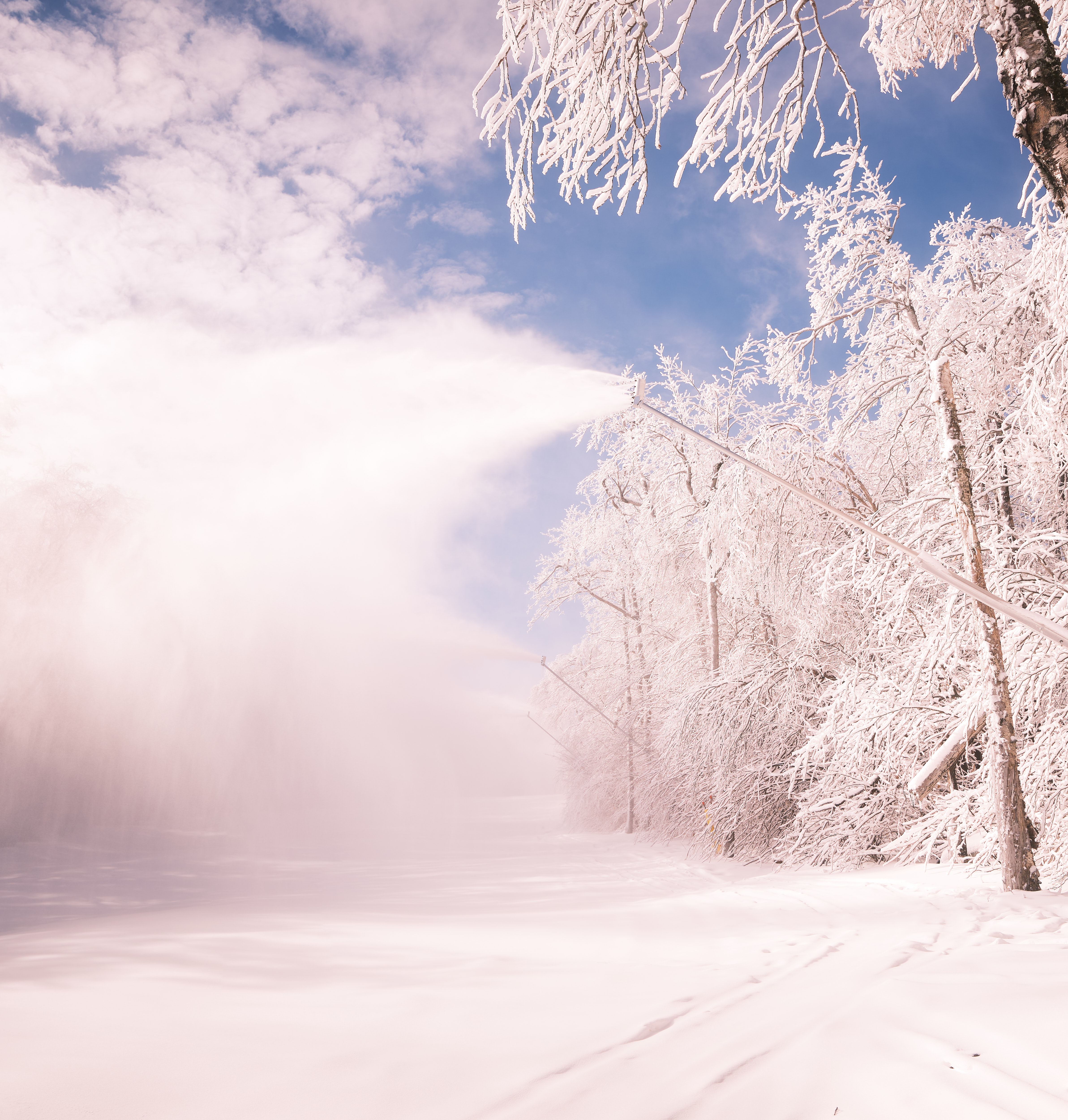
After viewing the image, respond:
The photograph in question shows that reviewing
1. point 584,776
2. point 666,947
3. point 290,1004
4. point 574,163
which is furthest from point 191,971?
point 584,776

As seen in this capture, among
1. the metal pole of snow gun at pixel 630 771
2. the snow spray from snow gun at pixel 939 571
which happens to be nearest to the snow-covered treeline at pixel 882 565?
the snow spray from snow gun at pixel 939 571

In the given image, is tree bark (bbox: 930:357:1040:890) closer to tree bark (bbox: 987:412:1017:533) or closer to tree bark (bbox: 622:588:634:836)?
tree bark (bbox: 987:412:1017:533)

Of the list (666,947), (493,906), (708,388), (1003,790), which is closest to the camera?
(666,947)

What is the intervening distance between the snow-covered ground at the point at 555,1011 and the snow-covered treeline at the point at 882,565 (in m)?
1.86

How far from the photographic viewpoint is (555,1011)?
3.35 meters

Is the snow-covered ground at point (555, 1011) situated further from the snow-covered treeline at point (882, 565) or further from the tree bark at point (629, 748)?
the tree bark at point (629, 748)

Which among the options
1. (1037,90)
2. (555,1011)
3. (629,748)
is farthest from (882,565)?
(629,748)

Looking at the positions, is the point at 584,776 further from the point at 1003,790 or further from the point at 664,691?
the point at 1003,790

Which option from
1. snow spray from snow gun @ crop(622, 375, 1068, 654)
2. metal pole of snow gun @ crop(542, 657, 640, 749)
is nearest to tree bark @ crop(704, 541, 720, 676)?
metal pole of snow gun @ crop(542, 657, 640, 749)

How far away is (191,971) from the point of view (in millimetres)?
4258

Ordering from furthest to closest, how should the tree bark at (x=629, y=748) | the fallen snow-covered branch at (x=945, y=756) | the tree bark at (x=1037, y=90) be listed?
the tree bark at (x=629, y=748), the fallen snow-covered branch at (x=945, y=756), the tree bark at (x=1037, y=90)

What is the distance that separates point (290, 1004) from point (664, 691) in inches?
562

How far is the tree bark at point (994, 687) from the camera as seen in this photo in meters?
6.09

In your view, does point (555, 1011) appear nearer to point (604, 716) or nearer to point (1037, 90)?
point (1037, 90)
